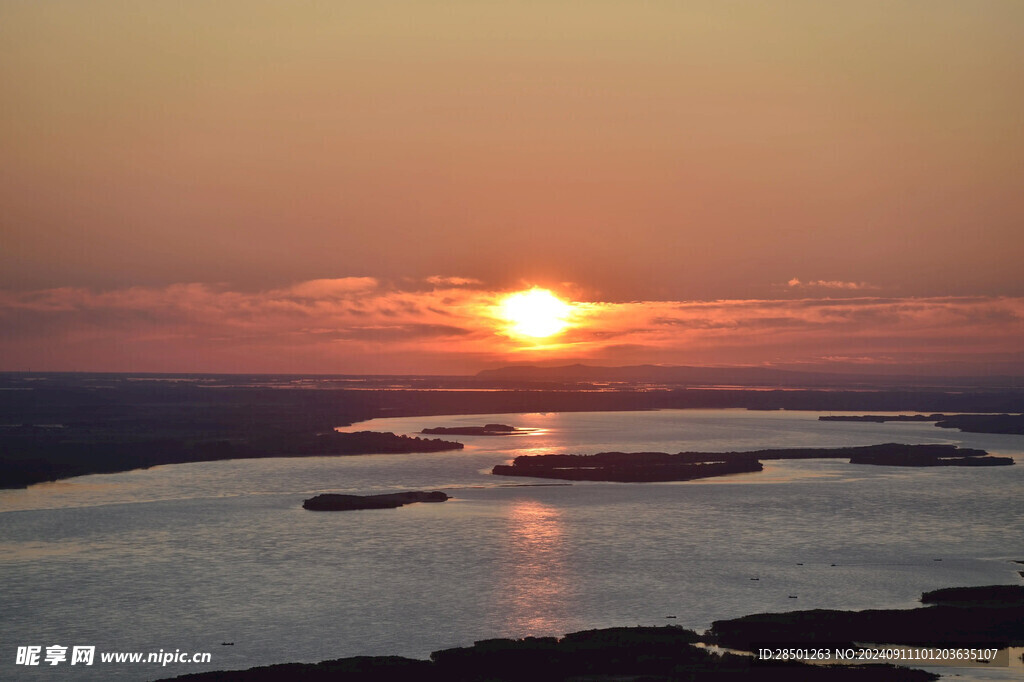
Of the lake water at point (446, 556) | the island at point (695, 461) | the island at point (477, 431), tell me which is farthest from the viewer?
the island at point (477, 431)

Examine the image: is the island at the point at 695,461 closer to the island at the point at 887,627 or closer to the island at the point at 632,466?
the island at the point at 632,466

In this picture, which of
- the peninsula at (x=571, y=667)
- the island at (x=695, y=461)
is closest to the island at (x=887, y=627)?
the peninsula at (x=571, y=667)

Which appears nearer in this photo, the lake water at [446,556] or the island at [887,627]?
the island at [887,627]

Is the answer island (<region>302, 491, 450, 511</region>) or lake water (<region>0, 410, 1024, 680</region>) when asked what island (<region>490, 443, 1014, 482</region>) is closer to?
lake water (<region>0, 410, 1024, 680</region>)

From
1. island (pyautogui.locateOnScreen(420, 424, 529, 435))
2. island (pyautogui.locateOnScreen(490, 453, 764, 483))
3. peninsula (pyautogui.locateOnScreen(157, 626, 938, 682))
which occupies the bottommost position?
peninsula (pyautogui.locateOnScreen(157, 626, 938, 682))

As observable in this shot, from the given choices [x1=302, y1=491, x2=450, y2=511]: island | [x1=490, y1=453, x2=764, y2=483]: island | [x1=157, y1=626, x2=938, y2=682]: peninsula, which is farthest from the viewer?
[x1=490, y1=453, x2=764, y2=483]: island

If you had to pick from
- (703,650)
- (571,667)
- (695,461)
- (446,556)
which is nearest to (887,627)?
(703,650)

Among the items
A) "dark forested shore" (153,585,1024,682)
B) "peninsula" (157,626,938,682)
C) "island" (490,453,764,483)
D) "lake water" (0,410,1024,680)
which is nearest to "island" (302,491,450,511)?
"lake water" (0,410,1024,680)

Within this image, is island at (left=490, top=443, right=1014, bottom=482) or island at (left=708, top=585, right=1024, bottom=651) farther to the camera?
island at (left=490, top=443, right=1014, bottom=482)
